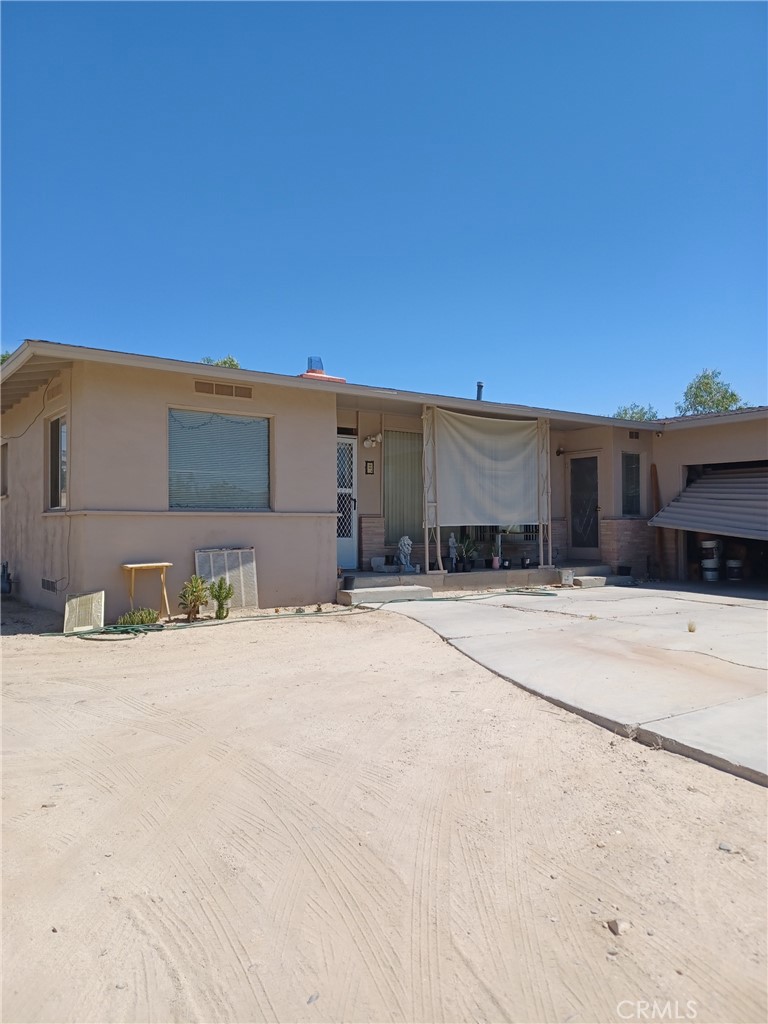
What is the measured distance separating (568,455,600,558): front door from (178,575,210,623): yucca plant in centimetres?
891

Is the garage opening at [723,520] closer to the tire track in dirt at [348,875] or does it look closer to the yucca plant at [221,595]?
the yucca plant at [221,595]

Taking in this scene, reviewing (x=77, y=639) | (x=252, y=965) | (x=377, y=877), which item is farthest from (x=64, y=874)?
(x=77, y=639)

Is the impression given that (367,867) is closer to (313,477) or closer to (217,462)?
(217,462)

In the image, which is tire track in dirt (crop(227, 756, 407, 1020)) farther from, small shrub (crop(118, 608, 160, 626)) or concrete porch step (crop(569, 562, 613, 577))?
concrete porch step (crop(569, 562, 613, 577))

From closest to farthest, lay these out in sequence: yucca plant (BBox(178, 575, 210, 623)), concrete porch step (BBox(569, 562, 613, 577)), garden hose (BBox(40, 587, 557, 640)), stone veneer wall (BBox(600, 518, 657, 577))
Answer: garden hose (BBox(40, 587, 557, 640)) < yucca plant (BBox(178, 575, 210, 623)) < concrete porch step (BBox(569, 562, 613, 577)) < stone veneer wall (BBox(600, 518, 657, 577))

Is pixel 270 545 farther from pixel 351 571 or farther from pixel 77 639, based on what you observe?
pixel 77 639

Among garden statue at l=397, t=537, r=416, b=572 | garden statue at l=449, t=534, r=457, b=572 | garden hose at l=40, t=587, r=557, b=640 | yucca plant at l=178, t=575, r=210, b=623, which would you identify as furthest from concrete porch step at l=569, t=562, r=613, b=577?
yucca plant at l=178, t=575, r=210, b=623

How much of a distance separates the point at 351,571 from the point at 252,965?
389 inches

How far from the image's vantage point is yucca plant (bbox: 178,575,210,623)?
8781 millimetres

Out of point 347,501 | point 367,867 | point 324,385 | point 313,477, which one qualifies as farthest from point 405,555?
point 367,867

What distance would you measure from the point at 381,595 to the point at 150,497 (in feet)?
12.3

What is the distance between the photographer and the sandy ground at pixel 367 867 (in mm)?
2133


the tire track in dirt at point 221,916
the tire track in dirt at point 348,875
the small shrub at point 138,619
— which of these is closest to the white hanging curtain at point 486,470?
the small shrub at point 138,619

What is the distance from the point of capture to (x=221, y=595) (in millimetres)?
8992
